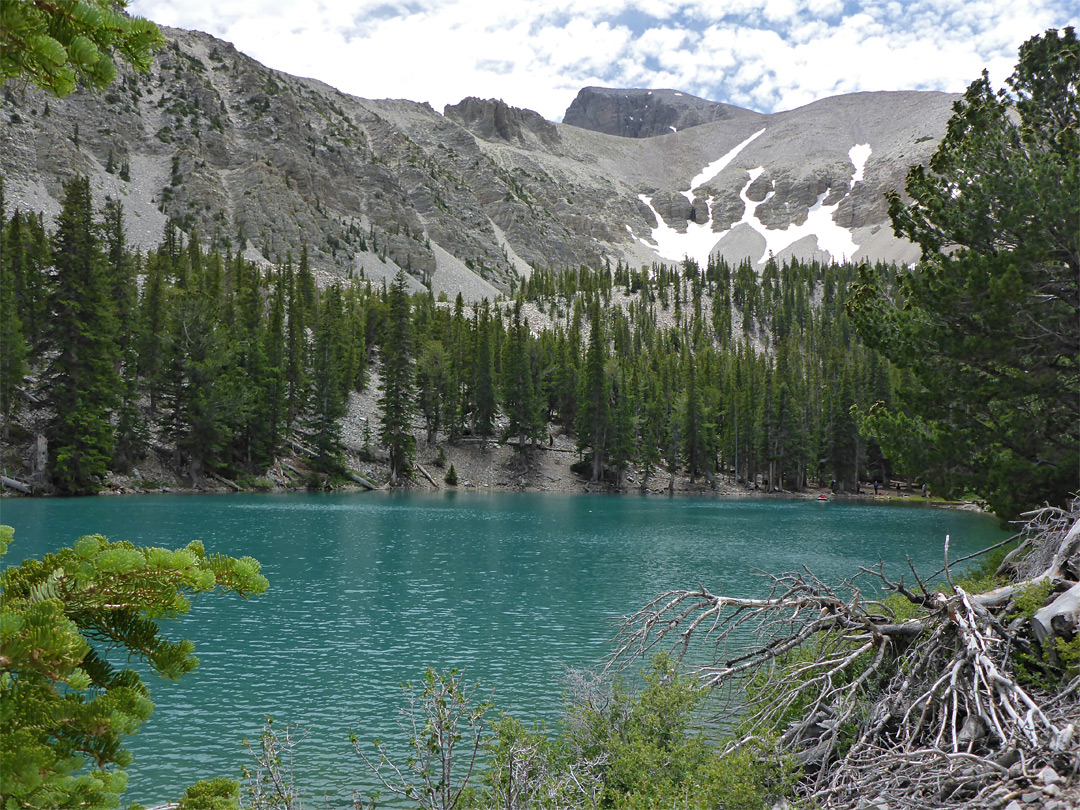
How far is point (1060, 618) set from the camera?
21.6 ft

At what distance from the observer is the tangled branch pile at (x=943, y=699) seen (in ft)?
17.6

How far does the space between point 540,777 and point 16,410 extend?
53364 millimetres

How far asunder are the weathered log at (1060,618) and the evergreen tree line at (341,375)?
1338cm

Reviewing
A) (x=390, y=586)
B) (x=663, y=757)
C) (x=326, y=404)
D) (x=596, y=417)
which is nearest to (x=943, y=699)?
(x=663, y=757)

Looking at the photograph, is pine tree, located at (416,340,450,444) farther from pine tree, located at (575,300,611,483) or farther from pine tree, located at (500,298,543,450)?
pine tree, located at (575,300,611,483)

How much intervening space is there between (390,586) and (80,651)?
20.8 m

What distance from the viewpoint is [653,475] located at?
8094cm

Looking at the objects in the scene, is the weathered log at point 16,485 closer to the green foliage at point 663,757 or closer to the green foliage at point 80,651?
the green foliage at point 663,757

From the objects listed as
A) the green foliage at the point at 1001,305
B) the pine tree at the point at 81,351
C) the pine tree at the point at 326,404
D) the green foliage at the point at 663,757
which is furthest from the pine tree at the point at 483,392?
the green foliage at the point at 663,757

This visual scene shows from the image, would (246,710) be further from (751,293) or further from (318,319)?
(751,293)

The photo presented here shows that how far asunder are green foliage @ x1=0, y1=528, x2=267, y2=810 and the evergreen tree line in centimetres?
1940

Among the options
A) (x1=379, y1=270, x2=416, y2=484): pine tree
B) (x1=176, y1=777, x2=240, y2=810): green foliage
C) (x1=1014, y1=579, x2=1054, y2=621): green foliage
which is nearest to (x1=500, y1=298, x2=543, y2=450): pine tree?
(x1=379, y1=270, x2=416, y2=484): pine tree

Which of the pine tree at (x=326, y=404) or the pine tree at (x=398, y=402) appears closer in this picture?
the pine tree at (x=326, y=404)

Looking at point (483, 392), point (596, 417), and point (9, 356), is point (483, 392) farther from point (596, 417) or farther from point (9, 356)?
point (9, 356)
